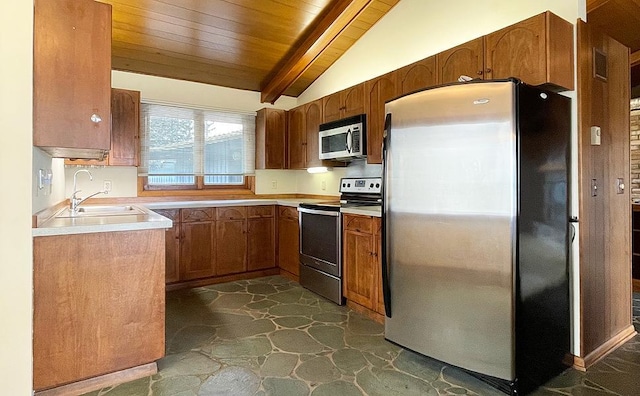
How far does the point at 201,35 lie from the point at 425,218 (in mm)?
3017

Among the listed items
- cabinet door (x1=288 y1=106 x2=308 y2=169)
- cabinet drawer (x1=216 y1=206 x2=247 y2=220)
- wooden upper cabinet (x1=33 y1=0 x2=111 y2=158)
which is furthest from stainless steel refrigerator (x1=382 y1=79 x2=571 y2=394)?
cabinet drawer (x1=216 y1=206 x2=247 y2=220)

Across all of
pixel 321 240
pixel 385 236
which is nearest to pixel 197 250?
pixel 321 240

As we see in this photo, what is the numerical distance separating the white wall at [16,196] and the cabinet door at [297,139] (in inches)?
120

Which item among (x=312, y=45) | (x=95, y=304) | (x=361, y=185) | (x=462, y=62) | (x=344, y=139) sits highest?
(x=312, y=45)

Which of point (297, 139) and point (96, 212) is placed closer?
point (96, 212)

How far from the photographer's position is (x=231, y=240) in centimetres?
430

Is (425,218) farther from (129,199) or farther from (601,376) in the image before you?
(129,199)

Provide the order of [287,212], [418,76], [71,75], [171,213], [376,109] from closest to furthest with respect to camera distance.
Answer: [71,75], [418,76], [376,109], [171,213], [287,212]

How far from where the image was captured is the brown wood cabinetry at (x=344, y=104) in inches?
144

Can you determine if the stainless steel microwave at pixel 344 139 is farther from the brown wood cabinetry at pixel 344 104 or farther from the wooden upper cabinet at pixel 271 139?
the wooden upper cabinet at pixel 271 139

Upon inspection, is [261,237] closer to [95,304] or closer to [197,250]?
[197,250]

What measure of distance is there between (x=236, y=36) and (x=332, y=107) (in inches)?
49.7

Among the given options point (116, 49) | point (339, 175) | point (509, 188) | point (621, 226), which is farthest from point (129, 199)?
point (621, 226)

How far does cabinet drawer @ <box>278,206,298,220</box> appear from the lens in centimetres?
424
